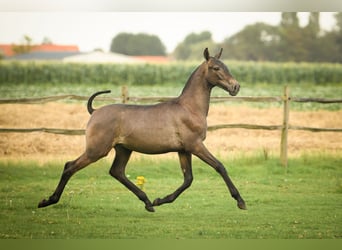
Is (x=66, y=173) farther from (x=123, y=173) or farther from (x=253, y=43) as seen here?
(x=253, y=43)

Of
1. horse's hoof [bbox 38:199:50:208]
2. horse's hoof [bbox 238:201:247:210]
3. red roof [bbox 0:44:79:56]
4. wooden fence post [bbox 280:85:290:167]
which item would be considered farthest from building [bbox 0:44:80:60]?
wooden fence post [bbox 280:85:290:167]

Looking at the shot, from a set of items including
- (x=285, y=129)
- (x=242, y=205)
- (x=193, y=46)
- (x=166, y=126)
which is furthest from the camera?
(x=285, y=129)

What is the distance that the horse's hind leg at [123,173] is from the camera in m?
7.39

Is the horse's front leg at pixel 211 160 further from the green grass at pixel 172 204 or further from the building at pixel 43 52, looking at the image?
the building at pixel 43 52

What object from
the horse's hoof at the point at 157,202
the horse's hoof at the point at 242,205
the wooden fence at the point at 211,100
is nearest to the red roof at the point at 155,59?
the wooden fence at the point at 211,100

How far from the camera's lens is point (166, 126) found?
7184 mm

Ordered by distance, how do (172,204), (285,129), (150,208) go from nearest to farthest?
(150,208), (172,204), (285,129)

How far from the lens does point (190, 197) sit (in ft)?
25.1


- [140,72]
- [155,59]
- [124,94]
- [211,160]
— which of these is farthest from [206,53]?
[124,94]

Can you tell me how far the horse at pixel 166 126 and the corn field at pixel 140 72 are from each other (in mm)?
860

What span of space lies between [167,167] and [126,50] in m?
1.33

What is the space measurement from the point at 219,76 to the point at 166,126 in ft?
2.28

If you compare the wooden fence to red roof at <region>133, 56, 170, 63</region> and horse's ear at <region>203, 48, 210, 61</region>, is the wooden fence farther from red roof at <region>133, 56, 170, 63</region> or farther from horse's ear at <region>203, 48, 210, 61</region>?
horse's ear at <region>203, 48, 210, 61</region>
